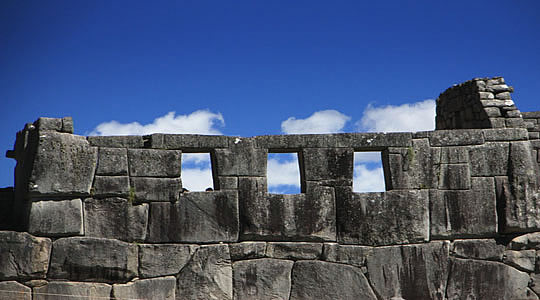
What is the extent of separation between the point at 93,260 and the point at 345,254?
336cm

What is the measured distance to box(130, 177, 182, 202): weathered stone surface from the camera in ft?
26.9

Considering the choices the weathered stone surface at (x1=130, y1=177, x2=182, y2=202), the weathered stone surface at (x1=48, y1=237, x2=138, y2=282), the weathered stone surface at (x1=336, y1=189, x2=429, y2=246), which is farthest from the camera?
the weathered stone surface at (x1=336, y1=189, x2=429, y2=246)

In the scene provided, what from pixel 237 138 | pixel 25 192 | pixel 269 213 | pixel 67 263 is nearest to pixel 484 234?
pixel 269 213

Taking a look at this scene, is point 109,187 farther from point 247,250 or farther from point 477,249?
point 477,249

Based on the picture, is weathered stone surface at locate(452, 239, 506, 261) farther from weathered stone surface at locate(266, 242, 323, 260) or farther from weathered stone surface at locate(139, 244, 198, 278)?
weathered stone surface at locate(139, 244, 198, 278)

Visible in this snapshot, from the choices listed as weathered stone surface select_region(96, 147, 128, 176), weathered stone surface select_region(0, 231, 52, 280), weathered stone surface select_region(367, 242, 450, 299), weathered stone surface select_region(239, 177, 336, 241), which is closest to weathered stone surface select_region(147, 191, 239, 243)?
weathered stone surface select_region(239, 177, 336, 241)

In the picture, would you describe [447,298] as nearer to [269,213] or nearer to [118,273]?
[269,213]

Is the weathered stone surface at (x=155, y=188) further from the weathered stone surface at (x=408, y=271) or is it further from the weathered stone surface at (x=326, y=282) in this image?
the weathered stone surface at (x=408, y=271)

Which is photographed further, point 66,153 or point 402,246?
point 402,246

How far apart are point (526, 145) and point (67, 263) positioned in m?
6.64

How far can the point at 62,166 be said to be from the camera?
26.1 ft

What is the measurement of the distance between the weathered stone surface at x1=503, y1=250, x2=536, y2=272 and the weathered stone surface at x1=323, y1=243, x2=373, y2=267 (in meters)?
2.11

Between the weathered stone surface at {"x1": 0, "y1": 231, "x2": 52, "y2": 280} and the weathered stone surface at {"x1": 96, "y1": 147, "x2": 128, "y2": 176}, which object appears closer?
the weathered stone surface at {"x1": 0, "y1": 231, "x2": 52, "y2": 280}

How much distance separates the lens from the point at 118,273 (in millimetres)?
8023
